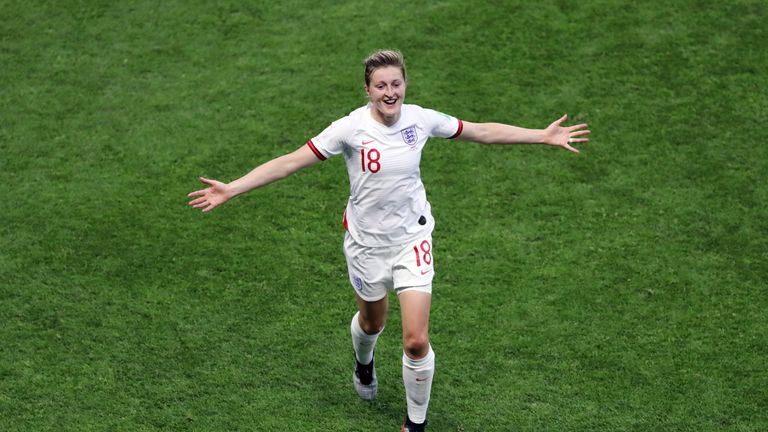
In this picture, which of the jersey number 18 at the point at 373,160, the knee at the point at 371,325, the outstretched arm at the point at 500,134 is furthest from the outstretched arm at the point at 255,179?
the knee at the point at 371,325

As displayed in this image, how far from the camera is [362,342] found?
7.02 metres

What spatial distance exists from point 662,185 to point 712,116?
1107mm

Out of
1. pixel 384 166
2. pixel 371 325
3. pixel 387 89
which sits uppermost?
pixel 387 89

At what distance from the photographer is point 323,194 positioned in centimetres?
908

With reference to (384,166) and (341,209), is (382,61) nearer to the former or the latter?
(384,166)

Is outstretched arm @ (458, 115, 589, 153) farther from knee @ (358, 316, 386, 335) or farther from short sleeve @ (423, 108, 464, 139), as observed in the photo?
knee @ (358, 316, 386, 335)

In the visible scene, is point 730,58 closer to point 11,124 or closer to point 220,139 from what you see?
point 220,139

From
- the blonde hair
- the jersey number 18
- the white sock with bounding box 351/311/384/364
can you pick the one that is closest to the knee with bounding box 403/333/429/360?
the white sock with bounding box 351/311/384/364

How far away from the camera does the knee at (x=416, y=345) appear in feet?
21.0

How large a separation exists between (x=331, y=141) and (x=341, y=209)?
254 cm

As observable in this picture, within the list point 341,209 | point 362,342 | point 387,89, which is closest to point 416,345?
point 362,342

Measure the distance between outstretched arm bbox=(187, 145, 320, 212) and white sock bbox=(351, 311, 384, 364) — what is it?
1.08 m

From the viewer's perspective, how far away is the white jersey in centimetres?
638

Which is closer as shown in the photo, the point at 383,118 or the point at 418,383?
the point at 383,118
